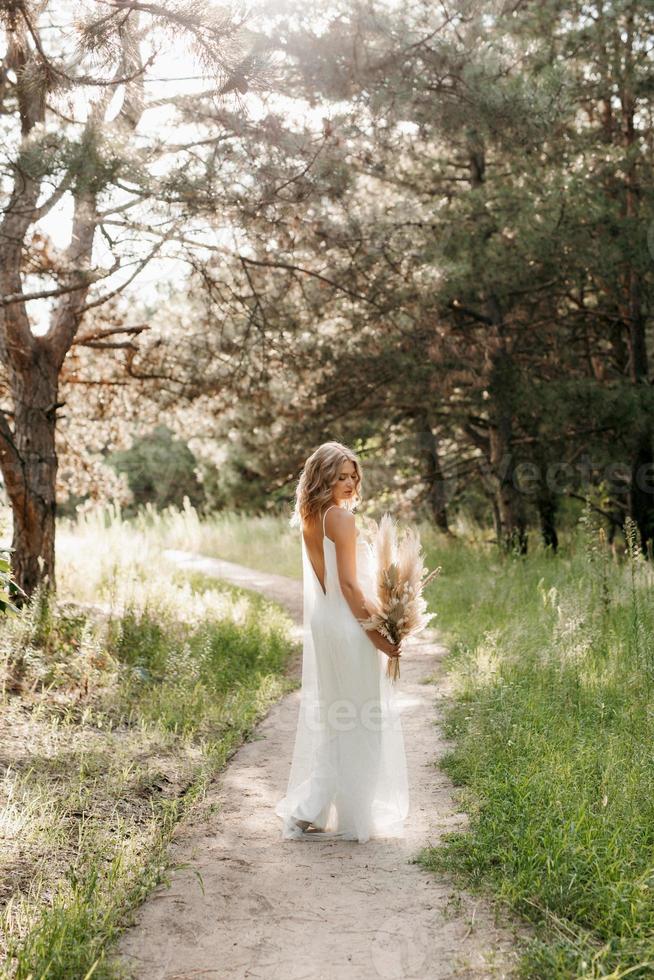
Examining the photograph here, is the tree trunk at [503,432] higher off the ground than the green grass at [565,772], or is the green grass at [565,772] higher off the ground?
the tree trunk at [503,432]

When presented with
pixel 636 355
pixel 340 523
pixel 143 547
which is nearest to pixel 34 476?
pixel 340 523

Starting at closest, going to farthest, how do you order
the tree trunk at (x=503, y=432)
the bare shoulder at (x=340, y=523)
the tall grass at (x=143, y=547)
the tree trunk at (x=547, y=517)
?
the bare shoulder at (x=340, y=523), the tall grass at (x=143, y=547), the tree trunk at (x=503, y=432), the tree trunk at (x=547, y=517)

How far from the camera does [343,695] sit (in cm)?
459

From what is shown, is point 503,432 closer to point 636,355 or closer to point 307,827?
point 636,355

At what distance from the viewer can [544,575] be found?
1052cm

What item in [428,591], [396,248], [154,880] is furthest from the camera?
[428,591]

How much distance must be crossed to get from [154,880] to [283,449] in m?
10.4

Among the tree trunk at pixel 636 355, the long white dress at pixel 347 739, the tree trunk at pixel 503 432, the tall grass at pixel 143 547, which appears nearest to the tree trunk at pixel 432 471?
the tree trunk at pixel 503 432

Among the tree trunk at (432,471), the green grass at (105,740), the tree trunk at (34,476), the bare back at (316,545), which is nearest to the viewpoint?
the green grass at (105,740)

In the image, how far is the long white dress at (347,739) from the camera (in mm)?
4504

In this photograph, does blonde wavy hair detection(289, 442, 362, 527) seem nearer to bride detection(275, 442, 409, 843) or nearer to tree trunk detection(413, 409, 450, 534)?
bride detection(275, 442, 409, 843)

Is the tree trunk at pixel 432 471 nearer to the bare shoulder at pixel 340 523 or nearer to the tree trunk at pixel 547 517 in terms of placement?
the tree trunk at pixel 547 517

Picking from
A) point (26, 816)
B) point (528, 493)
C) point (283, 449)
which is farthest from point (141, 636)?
point (528, 493)

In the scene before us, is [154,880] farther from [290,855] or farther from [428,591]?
[428,591]
